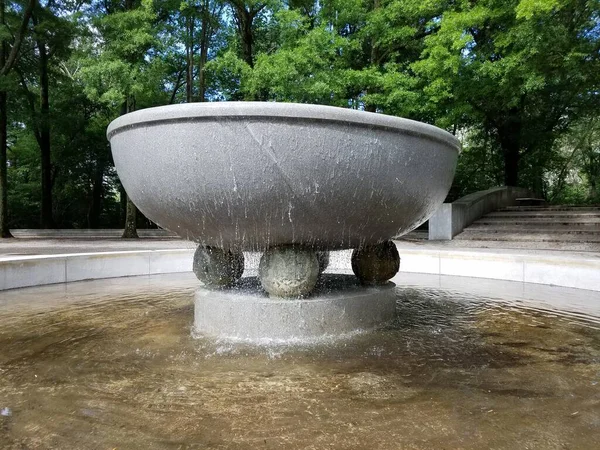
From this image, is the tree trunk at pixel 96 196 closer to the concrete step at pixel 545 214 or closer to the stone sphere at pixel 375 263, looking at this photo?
the concrete step at pixel 545 214

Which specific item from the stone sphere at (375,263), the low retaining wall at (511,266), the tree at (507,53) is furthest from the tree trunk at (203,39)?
the stone sphere at (375,263)

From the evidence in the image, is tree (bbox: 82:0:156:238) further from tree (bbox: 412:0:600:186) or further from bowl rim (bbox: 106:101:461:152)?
bowl rim (bbox: 106:101:461:152)

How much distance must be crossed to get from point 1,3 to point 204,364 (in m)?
18.8

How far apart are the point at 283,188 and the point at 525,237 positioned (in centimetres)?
999

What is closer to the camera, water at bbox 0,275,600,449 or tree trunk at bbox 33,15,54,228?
water at bbox 0,275,600,449

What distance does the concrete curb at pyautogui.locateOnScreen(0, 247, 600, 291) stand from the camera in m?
5.79

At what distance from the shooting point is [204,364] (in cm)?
273

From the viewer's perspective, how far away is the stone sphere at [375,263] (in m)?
4.13

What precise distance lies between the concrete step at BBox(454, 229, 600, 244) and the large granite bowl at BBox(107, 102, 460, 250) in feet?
28.3

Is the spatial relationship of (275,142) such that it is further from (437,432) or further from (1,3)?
(1,3)

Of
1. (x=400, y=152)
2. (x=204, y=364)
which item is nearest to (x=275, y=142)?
(x=400, y=152)

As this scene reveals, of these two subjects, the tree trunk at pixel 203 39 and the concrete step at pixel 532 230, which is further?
the tree trunk at pixel 203 39

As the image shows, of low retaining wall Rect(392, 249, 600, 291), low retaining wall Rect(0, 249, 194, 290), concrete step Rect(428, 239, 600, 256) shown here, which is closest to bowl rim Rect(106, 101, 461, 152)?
low retaining wall Rect(0, 249, 194, 290)

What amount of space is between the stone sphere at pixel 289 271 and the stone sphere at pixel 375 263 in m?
0.84
